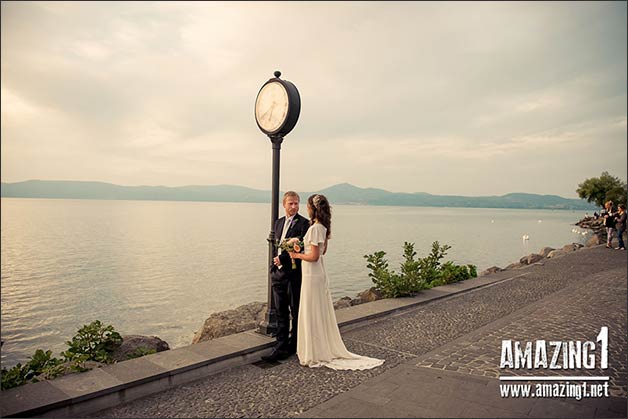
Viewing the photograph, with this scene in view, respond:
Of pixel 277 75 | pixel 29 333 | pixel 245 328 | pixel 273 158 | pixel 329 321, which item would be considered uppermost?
pixel 277 75

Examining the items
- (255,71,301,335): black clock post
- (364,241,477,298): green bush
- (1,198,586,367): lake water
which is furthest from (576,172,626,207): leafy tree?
(255,71,301,335): black clock post

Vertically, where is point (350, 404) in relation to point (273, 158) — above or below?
below

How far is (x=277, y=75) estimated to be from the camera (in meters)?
6.74

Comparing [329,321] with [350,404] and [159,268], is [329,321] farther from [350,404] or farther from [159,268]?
[159,268]

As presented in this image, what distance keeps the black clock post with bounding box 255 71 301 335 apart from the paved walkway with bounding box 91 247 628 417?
903 millimetres

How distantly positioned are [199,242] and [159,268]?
16.2 meters

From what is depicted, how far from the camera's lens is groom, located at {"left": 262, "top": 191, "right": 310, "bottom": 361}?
19.9 feet

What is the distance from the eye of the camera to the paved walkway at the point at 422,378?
435 cm

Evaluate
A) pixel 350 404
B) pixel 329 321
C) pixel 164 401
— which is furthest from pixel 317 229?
pixel 164 401

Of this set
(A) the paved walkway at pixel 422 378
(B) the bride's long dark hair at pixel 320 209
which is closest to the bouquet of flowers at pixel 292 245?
(B) the bride's long dark hair at pixel 320 209

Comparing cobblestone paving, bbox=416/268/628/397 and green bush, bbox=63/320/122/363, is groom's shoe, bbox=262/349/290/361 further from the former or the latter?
green bush, bbox=63/320/122/363

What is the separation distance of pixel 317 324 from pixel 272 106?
3444mm

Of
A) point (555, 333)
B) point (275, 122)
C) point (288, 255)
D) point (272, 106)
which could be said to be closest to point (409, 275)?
point (555, 333)
